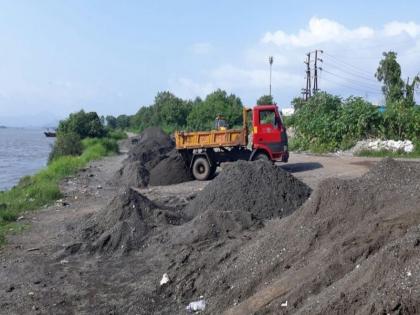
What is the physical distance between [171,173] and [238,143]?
287 centimetres

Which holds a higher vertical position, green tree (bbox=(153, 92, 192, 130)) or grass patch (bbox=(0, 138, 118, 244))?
green tree (bbox=(153, 92, 192, 130))

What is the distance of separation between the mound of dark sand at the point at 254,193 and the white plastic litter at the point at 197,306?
5.22 meters

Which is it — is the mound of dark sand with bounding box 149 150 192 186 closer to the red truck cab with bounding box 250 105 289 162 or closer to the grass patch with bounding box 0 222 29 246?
the red truck cab with bounding box 250 105 289 162

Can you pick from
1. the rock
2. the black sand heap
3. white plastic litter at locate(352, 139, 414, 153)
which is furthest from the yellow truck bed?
the rock

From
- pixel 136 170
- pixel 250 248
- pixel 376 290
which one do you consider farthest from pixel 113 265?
pixel 136 170

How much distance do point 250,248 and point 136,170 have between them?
14.4 m

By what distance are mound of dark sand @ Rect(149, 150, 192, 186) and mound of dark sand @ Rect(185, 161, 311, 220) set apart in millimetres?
7342

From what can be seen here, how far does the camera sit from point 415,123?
29.0m

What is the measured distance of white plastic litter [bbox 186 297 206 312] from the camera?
7.42 meters

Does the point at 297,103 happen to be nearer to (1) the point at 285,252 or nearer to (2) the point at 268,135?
(2) the point at 268,135

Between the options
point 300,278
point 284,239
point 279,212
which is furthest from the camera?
point 279,212

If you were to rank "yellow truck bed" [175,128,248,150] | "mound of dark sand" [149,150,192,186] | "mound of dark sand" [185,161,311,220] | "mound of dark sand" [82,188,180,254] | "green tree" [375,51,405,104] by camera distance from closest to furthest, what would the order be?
"mound of dark sand" [82,188,180,254], "mound of dark sand" [185,161,311,220], "yellow truck bed" [175,128,248,150], "mound of dark sand" [149,150,192,186], "green tree" [375,51,405,104]

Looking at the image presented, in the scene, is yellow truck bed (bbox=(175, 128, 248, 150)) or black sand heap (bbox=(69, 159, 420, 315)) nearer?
black sand heap (bbox=(69, 159, 420, 315))

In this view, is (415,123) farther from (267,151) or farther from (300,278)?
(300,278)
